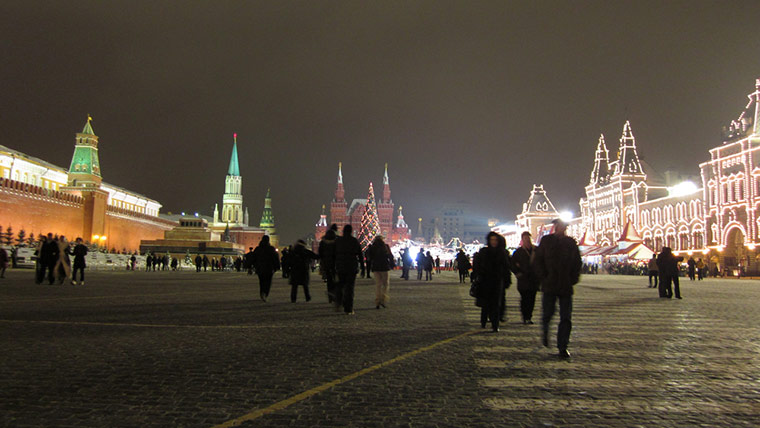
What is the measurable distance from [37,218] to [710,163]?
6047 centimetres

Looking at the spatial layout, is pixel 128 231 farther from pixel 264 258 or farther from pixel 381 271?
pixel 381 271

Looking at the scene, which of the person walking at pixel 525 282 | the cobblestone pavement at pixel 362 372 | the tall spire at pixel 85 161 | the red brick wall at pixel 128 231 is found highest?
the tall spire at pixel 85 161

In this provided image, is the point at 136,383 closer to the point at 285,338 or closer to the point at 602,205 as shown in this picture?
the point at 285,338

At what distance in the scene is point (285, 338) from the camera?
26.2 feet

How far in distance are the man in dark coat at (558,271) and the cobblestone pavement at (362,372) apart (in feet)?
1.54

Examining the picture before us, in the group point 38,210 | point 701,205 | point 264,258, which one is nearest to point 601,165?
point 701,205

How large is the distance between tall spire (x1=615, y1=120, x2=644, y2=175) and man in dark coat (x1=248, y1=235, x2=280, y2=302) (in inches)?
2918

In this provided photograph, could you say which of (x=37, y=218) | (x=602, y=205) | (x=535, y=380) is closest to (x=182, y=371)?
(x=535, y=380)

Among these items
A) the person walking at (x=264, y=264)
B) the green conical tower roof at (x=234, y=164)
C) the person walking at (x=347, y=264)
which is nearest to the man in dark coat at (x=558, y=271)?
the person walking at (x=347, y=264)

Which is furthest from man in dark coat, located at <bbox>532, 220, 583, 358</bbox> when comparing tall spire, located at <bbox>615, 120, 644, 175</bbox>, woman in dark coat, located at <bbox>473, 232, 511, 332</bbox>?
tall spire, located at <bbox>615, 120, 644, 175</bbox>

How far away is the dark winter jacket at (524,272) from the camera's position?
10.2 m

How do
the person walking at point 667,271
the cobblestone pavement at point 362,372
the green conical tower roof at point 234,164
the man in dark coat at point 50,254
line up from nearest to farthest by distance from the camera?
the cobblestone pavement at point 362,372 < the person walking at point 667,271 < the man in dark coat at point 50,254 < the green conical tower roof at point 234,164

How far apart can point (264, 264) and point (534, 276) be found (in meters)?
6.74

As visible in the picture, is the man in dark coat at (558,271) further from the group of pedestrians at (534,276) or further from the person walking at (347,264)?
the person walking at (347,264)
